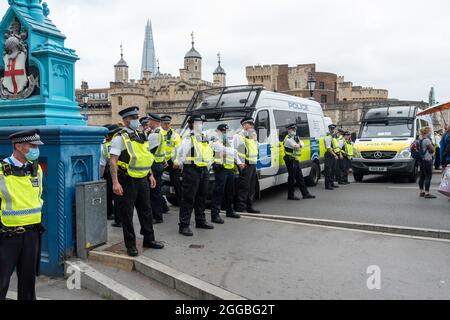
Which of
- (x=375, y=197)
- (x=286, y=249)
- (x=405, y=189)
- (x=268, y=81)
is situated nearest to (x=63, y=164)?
(x=286, y=249)

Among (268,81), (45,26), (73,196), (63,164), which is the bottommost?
(73,196)

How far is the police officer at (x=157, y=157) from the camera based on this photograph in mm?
7328

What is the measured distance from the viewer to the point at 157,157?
7.67 metres

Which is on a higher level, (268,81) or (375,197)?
(268,81)

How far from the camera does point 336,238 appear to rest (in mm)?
6152

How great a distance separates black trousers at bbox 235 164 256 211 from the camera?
8.05 meters

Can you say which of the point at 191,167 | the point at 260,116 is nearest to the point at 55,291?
the point at 191,167

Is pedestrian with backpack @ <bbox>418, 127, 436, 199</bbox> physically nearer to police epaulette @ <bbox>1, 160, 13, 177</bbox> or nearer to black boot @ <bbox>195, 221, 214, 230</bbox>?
black boot @ <bbox>195, 221, 214, 230</bbox>

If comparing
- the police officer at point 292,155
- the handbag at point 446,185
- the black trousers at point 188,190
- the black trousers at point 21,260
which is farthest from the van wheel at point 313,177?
the black trousers at point 21,260

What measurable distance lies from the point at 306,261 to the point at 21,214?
329 cm

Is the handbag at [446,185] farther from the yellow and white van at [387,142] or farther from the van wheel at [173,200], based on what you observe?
the van wheel at [173,200]

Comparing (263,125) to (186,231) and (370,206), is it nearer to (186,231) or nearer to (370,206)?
(370,206)
